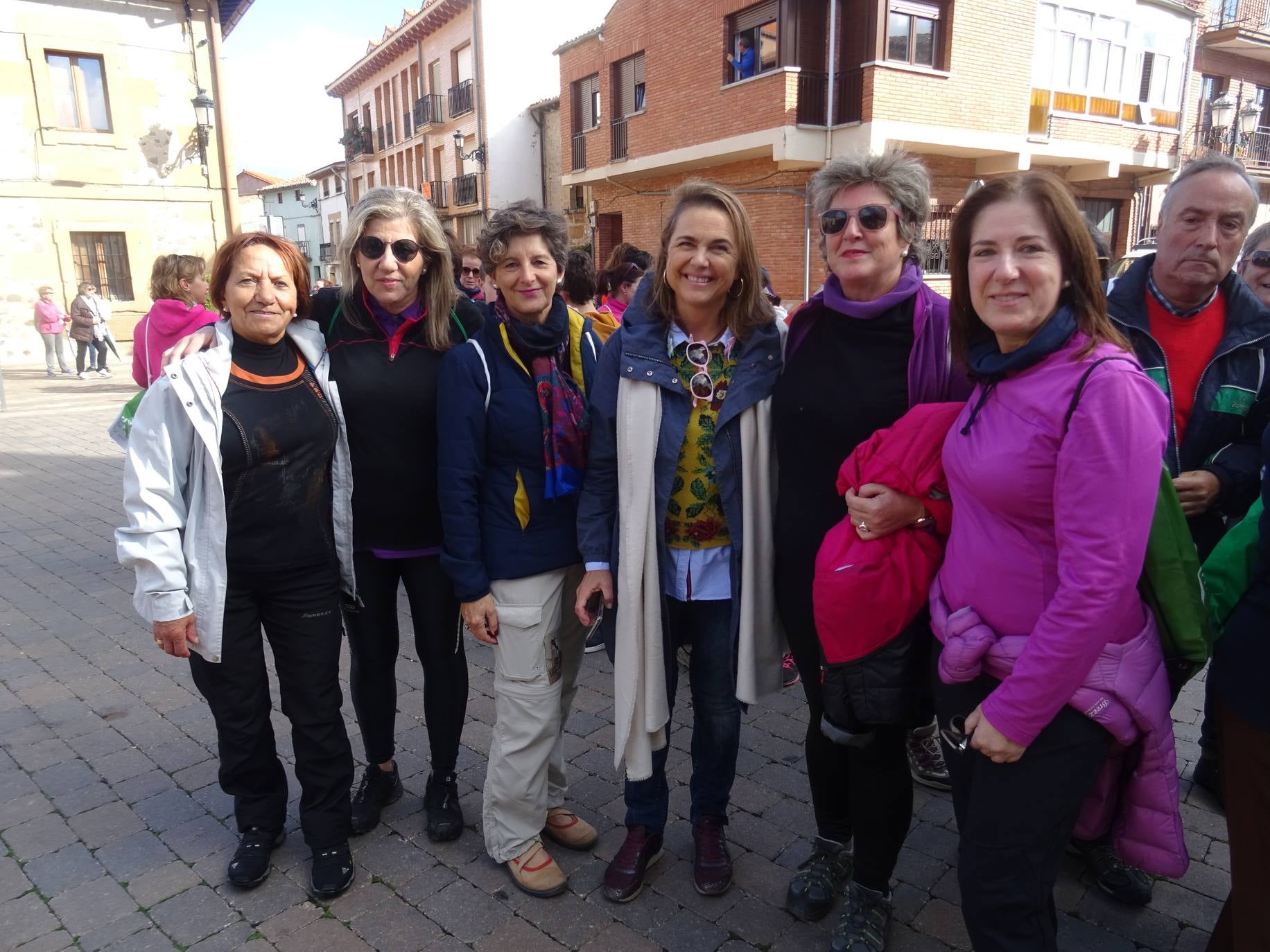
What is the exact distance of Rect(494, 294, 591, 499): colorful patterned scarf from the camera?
8.56 ft

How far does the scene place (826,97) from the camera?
17234mm

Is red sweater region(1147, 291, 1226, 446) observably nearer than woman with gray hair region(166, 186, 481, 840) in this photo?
Yes

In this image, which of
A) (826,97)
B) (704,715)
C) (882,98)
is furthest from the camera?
(826,97)

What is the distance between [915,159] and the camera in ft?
7.64

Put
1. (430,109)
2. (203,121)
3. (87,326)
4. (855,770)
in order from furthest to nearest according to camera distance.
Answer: (430,109), (203,121), (87,326), (855,770)

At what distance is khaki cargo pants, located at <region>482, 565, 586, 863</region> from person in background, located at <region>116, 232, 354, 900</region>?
539mm

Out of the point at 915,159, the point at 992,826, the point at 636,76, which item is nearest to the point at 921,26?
the point at 636,76

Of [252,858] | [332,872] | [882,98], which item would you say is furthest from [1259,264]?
[882,98]

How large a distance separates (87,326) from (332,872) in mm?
17579

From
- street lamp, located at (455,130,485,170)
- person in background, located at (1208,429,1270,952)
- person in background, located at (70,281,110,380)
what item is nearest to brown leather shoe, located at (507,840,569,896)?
person in background, located at (1208,429,1270,952)

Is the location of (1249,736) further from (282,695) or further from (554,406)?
(282,695)

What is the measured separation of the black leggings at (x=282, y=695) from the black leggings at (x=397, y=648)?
119mm

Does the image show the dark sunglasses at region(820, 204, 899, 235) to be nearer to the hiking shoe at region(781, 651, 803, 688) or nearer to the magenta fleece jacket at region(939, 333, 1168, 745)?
the magenta fleece jacket at region(939, 333, 1168, 745)

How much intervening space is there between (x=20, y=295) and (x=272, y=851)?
→ 65.5 ft
